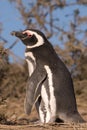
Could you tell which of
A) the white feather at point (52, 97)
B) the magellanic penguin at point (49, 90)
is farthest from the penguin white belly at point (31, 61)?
the white feather at point (52, 97)

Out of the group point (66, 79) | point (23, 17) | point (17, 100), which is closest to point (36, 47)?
point (66, 79)

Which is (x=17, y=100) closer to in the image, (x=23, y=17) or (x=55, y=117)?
(x=23, y=17)

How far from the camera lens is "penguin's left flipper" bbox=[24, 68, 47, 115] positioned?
542 cm

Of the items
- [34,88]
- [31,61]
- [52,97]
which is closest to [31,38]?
[31,61]

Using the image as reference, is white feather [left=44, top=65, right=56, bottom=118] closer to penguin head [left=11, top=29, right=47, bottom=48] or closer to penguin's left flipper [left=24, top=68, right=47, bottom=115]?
penguin's left flipper [left=24, top=68, right=47, bottom=115]

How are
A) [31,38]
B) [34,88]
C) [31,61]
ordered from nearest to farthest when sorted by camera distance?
[34,88]
[31,61]
[31,38]

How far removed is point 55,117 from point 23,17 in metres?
6.60

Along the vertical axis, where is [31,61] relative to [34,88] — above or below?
above

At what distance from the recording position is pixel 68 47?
1199 cm

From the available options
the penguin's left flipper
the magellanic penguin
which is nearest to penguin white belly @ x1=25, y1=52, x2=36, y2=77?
the magellanic penguin

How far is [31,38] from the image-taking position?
587 centimetres

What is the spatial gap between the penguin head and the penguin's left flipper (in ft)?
1.27

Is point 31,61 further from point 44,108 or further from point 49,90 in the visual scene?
point 44,108

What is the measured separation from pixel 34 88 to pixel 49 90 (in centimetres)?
16
